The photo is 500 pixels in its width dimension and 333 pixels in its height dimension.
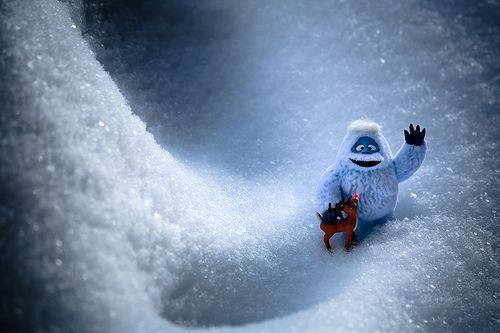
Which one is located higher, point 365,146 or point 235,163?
point 365,146

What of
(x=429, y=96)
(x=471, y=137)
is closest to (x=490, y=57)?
(x=429, y=96)

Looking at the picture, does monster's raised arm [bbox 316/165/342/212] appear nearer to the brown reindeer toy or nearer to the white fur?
the brown reindeer toy

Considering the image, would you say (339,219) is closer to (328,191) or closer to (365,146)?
(328,191)

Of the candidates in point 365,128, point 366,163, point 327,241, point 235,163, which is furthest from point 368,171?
point 235,163

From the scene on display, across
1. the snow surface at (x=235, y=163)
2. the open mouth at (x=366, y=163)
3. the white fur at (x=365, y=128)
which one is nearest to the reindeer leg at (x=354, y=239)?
the snow surface at (x=235, y=163)

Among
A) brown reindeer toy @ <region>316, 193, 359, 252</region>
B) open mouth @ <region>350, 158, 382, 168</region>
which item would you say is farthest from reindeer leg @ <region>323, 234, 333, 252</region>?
open mouth @ <region>350, 158, 382, 168</region>

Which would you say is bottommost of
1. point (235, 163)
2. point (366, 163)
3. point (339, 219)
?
point (235, 163)

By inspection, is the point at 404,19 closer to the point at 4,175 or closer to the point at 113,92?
the point at 113,92
